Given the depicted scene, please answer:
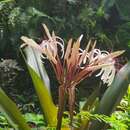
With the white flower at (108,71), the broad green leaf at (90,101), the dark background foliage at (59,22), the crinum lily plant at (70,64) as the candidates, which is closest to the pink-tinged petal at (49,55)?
the crinum lily plant at (70,64)

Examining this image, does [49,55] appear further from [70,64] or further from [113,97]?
[113,97]

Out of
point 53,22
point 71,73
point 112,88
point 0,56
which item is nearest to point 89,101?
point 112,88

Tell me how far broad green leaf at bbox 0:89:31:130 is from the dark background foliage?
1.70 meters

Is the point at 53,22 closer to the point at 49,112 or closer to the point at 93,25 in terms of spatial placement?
the point at 93,25

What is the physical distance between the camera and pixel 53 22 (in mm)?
2953

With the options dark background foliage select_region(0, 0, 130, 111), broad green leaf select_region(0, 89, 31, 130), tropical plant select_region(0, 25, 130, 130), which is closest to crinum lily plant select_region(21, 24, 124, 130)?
tropical plant select_region(0, 25, 130, 130)

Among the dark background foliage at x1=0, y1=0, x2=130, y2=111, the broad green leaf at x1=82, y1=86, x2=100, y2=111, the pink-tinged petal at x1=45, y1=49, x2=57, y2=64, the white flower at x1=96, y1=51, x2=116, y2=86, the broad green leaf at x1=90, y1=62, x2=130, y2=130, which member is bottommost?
the dark background foliage at x1=0, y1=0, x2=130, y2=111

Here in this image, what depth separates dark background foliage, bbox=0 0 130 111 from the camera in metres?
2.94

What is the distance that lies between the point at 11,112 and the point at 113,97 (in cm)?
28

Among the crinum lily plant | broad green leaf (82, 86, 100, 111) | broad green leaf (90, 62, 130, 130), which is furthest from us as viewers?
broad green leaf (82, 86, 100, 111)

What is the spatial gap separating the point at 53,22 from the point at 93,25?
0.96ft

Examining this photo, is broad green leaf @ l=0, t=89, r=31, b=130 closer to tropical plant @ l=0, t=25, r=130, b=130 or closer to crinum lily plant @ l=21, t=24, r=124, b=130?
tropical plant @ l=0, t=25, r=130, b=130

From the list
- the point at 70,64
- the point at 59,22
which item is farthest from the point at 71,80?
the point at 59,22

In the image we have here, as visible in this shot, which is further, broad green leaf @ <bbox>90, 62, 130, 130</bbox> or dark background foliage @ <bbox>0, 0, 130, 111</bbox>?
dark background foliage @ <bbox>0, 0, 130, 111</bbox>
